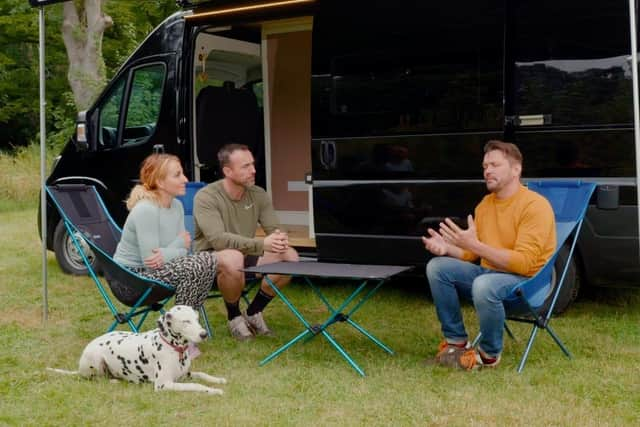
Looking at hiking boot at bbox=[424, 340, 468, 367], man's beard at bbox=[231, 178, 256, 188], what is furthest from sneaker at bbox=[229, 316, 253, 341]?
hiking boot at bbox=[424, 340, 468, 367]

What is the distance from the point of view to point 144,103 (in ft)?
20.4

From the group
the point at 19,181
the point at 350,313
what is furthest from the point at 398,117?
the point at 19,181

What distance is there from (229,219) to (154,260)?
0.55 meters

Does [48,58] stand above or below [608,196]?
above

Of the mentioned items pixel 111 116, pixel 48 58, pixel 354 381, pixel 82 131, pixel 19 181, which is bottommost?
pixel 354 381

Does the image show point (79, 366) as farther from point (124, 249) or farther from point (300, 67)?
point (300, 67)

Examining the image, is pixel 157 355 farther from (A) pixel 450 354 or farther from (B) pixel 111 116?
(B) pixel 111 116

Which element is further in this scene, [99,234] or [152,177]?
[99,234]

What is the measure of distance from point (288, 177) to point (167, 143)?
1605 mm

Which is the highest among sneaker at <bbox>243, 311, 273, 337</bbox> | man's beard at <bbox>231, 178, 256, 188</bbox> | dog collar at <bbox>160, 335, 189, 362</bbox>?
man's beard at <bbox>231, 178, 256, 188</bbox>

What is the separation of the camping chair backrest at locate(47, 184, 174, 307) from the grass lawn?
444 millimetres

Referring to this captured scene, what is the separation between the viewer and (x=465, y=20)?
4816 mm

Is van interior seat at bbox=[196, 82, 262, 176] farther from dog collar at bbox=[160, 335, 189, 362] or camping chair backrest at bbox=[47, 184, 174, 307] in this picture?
dog collar at bbox=[160, 335, 189, 362]

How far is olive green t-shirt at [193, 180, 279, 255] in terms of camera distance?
4430 mm
